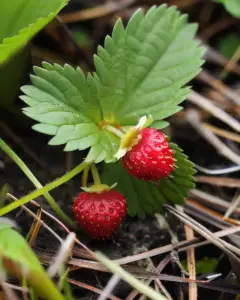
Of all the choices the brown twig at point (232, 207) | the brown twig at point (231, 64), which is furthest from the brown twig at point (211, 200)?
the brown twig at point (231, 64)

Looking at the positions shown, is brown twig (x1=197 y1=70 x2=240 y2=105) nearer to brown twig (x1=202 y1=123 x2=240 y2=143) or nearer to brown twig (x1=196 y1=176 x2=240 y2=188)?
brown twig (x1=202 y1=123 x2=240 y2=143)

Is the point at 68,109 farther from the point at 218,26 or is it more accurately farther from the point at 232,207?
the point at 218,26

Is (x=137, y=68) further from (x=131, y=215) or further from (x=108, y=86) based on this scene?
(x=131, y=215)

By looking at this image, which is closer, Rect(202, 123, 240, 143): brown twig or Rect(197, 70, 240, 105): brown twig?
Rect(202, 123, 240, 143): brown twig

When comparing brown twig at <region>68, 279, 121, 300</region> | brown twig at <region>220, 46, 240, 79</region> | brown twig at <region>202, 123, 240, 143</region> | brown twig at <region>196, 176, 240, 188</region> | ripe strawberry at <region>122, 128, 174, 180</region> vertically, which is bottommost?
brown twig at <region>68, 279, 121, 300</region>

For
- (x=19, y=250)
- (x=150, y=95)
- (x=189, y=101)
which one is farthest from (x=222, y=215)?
(x=19, y=250)

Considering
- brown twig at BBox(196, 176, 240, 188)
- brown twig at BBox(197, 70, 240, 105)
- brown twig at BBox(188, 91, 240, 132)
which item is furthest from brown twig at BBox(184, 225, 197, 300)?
brown twig at BBox(197, 70, 240, 105)
